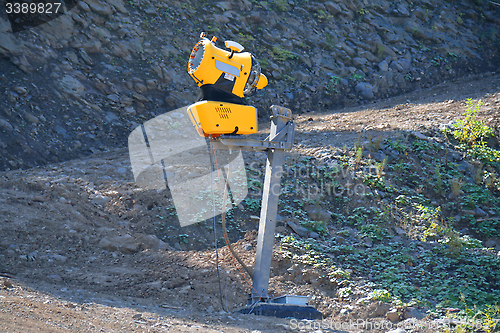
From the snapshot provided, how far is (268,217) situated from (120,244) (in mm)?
2038

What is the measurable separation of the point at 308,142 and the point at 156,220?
3125mm

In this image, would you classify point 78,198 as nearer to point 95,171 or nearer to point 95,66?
point 95,171

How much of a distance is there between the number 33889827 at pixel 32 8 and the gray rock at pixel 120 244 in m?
5.84

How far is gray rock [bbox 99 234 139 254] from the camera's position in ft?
15.2

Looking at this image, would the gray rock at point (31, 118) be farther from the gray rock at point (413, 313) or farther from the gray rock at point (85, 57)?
the gray rock at point (413, 313)

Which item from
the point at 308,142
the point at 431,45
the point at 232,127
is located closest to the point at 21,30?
the point at 308,142

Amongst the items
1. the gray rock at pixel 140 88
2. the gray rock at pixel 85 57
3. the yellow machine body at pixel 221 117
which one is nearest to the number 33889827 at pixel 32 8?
the gray rock at pixel 85 57

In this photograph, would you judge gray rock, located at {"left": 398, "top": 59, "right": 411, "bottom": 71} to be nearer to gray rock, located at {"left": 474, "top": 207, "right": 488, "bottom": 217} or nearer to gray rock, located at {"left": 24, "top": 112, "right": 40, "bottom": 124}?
gray rock, located at {"left": 474, "top": 207, "right": 488, "bottom": 217}

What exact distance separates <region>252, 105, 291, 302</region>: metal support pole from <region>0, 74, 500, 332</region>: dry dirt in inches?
12.0

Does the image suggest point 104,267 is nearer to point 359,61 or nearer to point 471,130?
point 471,130

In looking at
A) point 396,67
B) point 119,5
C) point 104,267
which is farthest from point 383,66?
point 104,267

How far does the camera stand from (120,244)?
185 inches

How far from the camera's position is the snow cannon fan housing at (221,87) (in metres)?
3.29

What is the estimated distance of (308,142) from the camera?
7176 mm
